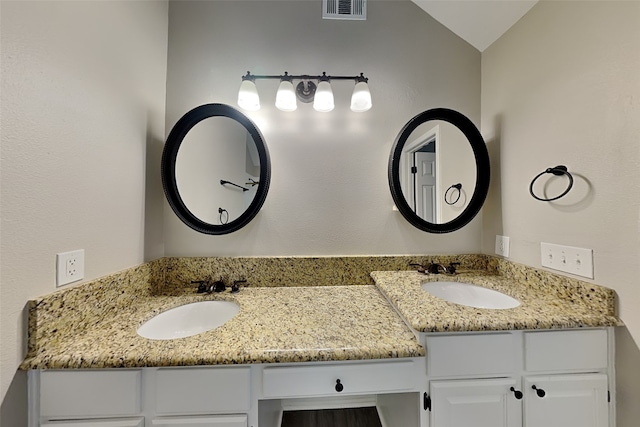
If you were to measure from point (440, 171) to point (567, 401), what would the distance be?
1111 mm

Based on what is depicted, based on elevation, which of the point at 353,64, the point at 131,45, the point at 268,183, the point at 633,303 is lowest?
the point at 633,303

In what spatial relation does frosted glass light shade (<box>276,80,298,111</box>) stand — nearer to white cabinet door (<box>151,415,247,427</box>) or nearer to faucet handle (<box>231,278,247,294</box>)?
faucet handle (<box>231,278,247,294</box>)

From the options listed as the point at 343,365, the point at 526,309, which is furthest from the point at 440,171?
the point at 343,365

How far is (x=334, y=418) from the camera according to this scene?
4.51 feet

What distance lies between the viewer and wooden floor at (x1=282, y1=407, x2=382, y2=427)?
134 centimetres

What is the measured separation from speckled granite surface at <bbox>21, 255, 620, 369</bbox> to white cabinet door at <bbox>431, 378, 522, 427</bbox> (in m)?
0.21

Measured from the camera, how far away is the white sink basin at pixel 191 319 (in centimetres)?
105

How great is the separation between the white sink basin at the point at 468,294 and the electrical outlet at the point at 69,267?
5.00ft

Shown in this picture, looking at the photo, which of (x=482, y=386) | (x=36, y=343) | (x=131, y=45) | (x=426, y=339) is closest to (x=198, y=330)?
(x=36, y=343)

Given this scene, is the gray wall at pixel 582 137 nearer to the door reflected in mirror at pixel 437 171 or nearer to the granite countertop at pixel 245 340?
the door reflected in mirror at pixel 437 171

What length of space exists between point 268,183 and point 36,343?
1.03m

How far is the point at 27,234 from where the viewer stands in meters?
0.72

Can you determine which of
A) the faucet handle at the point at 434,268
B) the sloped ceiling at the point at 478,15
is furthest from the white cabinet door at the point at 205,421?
the sloped ceiling at the point at 478,15

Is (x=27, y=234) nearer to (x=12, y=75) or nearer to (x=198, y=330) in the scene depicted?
(x=12, y=75)
